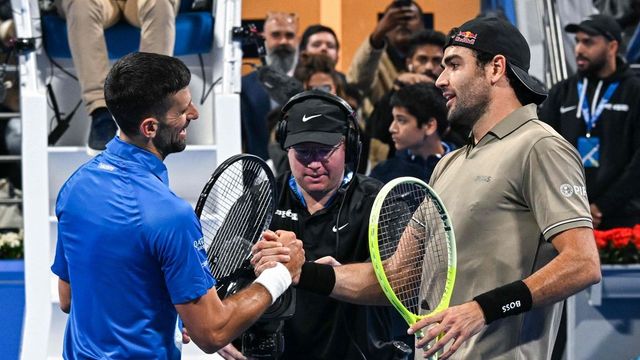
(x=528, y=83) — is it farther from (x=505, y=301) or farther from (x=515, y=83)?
(x=505, y=301)

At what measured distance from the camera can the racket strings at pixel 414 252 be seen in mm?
3506

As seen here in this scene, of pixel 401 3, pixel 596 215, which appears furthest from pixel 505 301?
pixel 401 3

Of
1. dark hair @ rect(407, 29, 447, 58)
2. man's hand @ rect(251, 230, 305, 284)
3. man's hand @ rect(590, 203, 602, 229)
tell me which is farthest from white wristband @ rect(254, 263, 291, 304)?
dark hair @ rect(407, 29, 447, 58)

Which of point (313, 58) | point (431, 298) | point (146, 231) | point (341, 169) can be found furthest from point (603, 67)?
point (146, 231)

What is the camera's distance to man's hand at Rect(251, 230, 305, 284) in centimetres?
348

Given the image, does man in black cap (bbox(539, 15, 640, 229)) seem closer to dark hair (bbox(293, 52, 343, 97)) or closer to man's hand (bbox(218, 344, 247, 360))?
dark hair (bbox(293, 52, 343, 97))

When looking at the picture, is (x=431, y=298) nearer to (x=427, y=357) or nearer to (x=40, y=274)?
→ (x=427, y=357)

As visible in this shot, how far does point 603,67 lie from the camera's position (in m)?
7.18

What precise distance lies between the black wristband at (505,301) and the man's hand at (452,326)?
0.03 meters

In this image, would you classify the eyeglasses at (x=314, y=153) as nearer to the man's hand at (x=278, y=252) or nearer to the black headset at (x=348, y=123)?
the black headset at (x=348, y=123)

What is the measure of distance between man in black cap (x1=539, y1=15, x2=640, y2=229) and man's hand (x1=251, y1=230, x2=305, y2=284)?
3720 millimetres

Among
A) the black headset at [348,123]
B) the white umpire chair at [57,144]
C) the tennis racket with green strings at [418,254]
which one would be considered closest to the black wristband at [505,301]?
the tennis racket with green strings at [418,254]

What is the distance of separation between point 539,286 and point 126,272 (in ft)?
3.86

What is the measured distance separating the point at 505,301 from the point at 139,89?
1.22m
